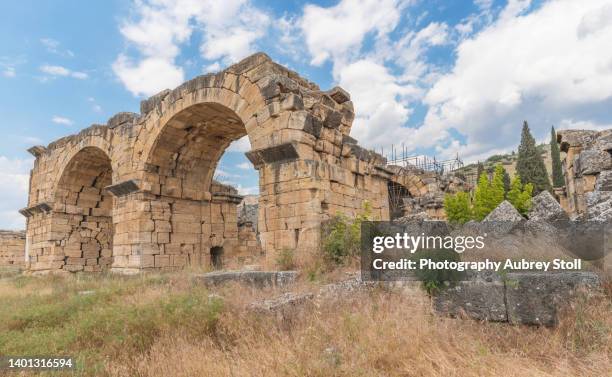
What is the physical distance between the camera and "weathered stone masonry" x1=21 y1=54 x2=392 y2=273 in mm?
7273

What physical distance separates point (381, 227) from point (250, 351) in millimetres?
2279

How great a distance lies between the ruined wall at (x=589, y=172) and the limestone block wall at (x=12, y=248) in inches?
980

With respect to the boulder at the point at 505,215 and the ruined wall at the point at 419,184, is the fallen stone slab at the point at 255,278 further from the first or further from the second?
the ruined wall at the point at 419,184

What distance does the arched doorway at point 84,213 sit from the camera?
540 inches

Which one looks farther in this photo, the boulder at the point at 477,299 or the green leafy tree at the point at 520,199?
the green leafy tree at the point at 520,199

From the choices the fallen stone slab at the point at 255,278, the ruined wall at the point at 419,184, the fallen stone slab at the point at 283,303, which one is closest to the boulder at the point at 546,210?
the fallen stone slab at the point at 283,303

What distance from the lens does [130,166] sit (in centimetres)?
1091

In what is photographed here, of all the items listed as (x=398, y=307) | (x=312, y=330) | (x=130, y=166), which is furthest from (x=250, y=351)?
(x=130, y=166)

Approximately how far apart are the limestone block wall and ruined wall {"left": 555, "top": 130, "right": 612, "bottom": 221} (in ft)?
81.7

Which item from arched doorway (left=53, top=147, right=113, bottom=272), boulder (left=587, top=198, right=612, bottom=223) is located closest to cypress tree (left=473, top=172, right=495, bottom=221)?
boulder (left=587, top=198, right=612, bottom=223)

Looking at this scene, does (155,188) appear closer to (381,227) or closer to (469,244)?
(381,227)

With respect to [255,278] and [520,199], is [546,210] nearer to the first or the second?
[520,199]

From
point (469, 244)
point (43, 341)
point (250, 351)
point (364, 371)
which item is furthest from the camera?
point (43, 341)

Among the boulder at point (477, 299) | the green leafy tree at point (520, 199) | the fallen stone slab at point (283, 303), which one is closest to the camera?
the boulder at point (477, 299)
